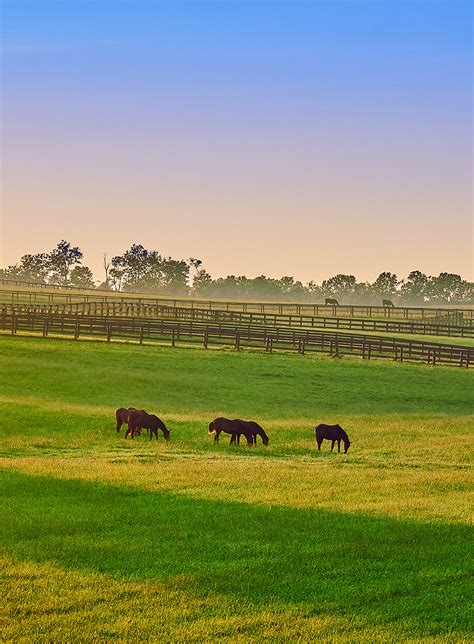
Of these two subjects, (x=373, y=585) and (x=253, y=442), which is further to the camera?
(x=253, y=442)

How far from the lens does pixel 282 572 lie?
1187 centimetres

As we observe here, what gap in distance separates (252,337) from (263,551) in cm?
4326

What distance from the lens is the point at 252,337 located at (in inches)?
2206

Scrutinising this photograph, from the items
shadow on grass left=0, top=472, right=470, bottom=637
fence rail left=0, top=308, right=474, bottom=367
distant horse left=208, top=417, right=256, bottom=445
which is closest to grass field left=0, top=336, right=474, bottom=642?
shadow on grass left=0, top=472, right=470, bottom=637

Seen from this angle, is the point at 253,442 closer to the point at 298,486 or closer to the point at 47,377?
the point at 298,486

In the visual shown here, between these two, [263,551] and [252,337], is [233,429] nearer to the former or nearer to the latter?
[263,551]

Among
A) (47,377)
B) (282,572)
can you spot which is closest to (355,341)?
(47,377)

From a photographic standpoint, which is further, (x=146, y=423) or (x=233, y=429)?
(x=146, y=423)

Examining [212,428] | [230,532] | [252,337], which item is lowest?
[212,428]

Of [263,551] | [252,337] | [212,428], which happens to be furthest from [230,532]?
[252,337]

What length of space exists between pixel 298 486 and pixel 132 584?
23.7 ft

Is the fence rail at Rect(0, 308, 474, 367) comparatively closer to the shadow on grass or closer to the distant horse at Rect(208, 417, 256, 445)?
the distant horse at Rect(208, 417, 256, 445)

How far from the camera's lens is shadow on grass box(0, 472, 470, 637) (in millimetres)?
10914

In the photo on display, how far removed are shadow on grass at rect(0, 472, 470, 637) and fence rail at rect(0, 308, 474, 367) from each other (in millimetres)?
37396
